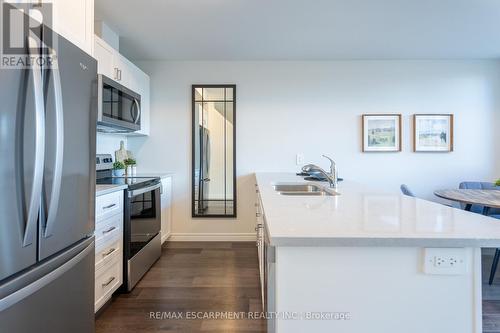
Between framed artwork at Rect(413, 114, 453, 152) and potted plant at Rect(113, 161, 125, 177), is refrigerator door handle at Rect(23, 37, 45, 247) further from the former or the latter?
framed artwork at Rect(413, 114, 453, 152)

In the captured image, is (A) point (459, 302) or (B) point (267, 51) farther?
(B) point (267, 51)

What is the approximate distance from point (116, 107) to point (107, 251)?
1.28 m

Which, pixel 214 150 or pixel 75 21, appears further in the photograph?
pixel 214 150

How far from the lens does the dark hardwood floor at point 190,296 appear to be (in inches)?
71.1

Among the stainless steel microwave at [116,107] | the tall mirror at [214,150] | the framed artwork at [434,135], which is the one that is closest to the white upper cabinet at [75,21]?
the stainless steel microwave at [116,107]

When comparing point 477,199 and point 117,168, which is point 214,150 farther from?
point 477,199

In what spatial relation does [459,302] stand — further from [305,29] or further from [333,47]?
[333,47]

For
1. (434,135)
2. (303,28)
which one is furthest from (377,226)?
(434,135)

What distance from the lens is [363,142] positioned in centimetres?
347

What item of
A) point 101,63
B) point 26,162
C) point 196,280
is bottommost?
point 196,280

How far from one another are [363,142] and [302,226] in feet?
9.62

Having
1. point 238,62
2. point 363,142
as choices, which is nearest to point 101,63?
point 238,62

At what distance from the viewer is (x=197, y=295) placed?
7.13 feet

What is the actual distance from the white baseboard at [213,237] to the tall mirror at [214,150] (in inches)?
10.4
